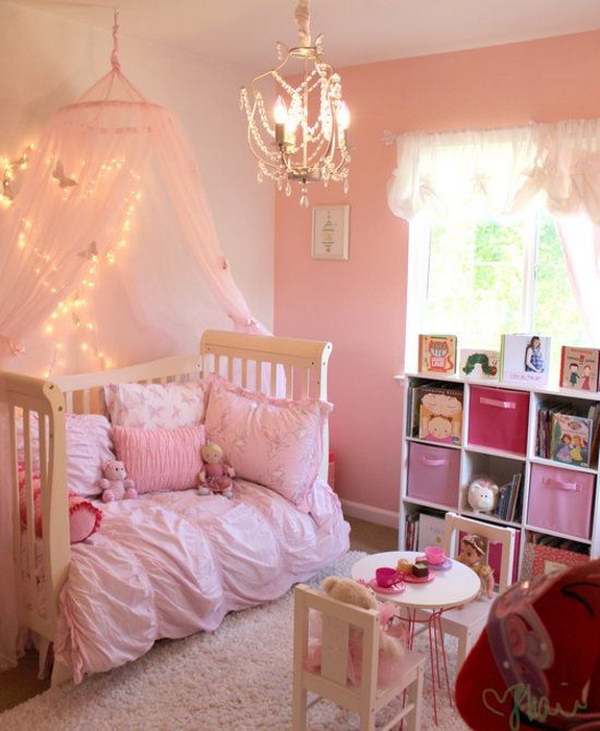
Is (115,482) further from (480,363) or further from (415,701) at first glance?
(480,363)

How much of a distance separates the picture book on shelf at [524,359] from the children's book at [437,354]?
268 mm

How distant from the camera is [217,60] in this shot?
4.02m

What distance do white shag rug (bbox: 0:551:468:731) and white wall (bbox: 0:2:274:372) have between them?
1.33 metres

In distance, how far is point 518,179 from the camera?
3.52m

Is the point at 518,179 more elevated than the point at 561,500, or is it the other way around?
the point at 518,179

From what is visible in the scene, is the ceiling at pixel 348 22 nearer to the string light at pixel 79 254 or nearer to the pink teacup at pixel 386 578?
the string light at pixel 79 254

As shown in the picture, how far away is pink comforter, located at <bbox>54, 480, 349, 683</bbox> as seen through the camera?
2.56 meters

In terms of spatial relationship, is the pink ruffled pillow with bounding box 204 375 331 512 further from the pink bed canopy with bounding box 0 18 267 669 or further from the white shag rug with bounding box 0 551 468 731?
the white shag rug with bounding box 0 551 468 731

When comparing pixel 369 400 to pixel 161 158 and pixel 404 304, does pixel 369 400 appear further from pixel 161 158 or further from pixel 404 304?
pixel 161 158

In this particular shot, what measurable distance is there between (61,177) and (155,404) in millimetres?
1112

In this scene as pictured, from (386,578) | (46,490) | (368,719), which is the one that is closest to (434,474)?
(386,578)

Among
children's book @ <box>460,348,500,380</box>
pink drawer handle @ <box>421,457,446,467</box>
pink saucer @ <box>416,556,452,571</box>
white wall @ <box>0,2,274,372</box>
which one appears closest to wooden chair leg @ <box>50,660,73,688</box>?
white wall @ <box>0,2,274,372</box>

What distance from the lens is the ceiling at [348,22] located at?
3.05m

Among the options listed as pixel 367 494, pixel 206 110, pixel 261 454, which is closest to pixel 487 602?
pixel 261 454
